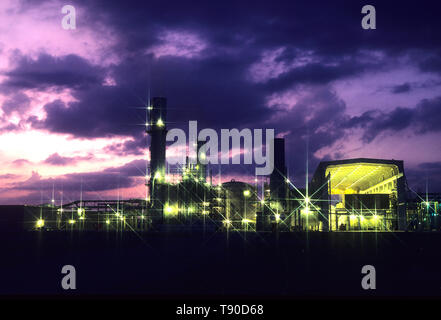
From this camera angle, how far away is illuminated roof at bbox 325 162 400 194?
135 ft

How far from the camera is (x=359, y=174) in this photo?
1954 inches

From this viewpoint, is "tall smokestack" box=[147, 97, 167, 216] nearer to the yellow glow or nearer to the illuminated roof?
the yellow glow

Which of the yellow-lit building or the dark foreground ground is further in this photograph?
the yellow-lit building

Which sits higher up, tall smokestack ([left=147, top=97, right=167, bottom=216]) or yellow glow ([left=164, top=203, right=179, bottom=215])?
tall smokestack ([left=147, top=97, right=167, bottom=216])

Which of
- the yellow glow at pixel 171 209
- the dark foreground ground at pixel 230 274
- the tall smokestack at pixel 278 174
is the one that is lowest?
the dark foreground ground at pixel 230 274

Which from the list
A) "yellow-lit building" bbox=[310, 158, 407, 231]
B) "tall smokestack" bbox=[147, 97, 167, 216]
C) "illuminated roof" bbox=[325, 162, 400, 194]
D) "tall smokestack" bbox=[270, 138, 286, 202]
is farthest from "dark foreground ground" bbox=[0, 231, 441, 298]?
"tall smokestack" bbox=[147, 97, 167, 216]

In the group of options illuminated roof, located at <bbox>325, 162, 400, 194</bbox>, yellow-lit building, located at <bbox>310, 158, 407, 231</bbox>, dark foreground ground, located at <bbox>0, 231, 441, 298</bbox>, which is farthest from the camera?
illuminated roof, located at <bbox>325, 162, 400, 194</bbox>

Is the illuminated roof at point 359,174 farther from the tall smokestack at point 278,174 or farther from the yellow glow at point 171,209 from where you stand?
the yellow glow at point 171,209

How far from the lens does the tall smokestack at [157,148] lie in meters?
45.3

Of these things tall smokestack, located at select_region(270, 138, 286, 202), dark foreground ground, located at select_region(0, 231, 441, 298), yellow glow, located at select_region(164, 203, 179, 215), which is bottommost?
dark foreground ground, located at select_region(0, 231, 441, 298)

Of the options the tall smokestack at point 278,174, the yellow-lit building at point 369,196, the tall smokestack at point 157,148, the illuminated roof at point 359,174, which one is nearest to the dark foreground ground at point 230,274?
the yellow-lit building at point 369,196

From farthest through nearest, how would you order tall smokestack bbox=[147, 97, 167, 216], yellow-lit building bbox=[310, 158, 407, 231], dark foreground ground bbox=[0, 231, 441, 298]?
tall smokestack bbox=[147, 97, 167, 216] → yellow-lit building bbox=[310, 158, 407, 231] → dark foreground ground bbox=[0, 231, 441, 298]

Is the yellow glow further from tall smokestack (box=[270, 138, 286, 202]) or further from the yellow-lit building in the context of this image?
the yellow-lit building
